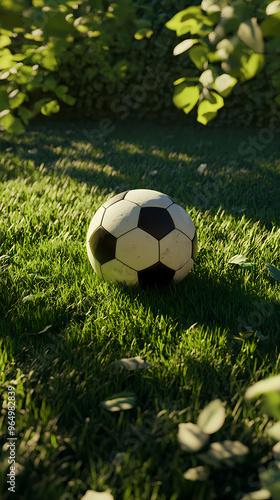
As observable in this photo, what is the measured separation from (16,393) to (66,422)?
0.26 m

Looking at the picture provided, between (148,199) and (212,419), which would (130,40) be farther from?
(212,419)

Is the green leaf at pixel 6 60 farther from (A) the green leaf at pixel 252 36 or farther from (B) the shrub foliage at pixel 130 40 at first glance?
(A) the green leaf at pixel 252 36

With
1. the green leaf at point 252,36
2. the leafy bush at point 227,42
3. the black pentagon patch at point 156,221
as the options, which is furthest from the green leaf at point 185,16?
the black pentagon patch at point 156,221

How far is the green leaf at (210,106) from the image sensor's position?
1479 millimetres

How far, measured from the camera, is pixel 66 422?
1672 millimetres

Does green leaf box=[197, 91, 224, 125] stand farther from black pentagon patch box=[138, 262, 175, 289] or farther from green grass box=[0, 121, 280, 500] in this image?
black pentagon patch box=[138, 262, 175, 289]

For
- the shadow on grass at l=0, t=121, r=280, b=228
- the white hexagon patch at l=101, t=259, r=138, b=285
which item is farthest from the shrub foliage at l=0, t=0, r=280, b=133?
the shadow on grass at l=0, t=121, r=280, b=228

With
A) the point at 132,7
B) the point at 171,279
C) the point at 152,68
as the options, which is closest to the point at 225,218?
the point at 171,279

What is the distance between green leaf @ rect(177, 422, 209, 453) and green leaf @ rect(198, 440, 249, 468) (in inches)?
1.6

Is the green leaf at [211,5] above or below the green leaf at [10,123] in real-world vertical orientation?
above

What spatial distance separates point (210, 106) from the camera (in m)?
1.51

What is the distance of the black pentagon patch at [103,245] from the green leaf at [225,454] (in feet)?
4.48

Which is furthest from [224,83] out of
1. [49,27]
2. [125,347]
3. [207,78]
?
[125,347]

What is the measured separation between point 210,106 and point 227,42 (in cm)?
34
